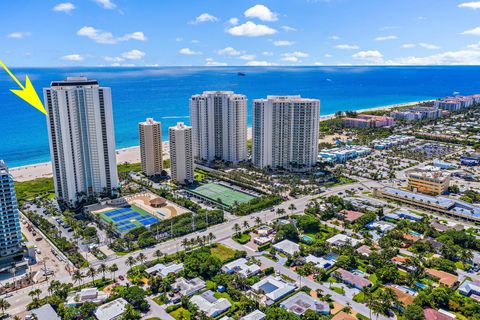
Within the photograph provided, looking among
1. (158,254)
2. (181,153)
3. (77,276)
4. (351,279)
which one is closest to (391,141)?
→ (181,153)

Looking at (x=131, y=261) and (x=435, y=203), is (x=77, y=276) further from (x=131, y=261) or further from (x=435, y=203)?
(x=435, y=203)

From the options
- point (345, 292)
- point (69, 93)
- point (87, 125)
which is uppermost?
point (69, 93)

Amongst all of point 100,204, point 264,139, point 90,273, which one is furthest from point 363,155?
point 90,273

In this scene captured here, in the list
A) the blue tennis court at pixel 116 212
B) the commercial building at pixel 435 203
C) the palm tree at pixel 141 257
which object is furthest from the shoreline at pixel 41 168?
the commercial building at pixel 435 203

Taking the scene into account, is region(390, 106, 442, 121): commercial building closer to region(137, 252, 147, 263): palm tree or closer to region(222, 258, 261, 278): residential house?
region(222, 258, 261, 278): residential house

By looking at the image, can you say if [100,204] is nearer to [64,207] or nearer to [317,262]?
[64,207]

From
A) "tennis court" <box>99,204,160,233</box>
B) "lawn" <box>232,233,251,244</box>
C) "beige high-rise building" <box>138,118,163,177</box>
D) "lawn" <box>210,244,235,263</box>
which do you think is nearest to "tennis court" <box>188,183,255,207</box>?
"lawn" <box>232,233,251,244</box>
